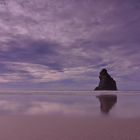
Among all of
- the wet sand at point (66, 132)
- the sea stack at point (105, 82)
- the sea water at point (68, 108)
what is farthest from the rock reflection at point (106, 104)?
the sea stack at point (105, 82)

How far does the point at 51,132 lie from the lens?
9.30 metres

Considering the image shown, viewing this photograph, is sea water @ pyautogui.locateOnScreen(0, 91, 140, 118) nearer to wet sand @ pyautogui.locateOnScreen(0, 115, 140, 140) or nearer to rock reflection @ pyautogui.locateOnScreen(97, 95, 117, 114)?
rock reflection @ pyautogui.locateOnScreen(97, 95, 117, 114)

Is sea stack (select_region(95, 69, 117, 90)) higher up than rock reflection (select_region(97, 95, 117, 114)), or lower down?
higher up

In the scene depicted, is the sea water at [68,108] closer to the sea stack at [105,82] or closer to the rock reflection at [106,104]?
the rock reflection at [106,104]

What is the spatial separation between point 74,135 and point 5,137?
2361 millimetres

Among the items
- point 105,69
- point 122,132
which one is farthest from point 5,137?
point 105,69

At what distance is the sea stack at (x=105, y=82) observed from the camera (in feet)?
316

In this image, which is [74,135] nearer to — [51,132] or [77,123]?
[51,132]

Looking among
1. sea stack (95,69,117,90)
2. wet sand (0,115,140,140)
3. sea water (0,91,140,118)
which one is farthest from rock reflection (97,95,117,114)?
sea stack (95,69,117,90)

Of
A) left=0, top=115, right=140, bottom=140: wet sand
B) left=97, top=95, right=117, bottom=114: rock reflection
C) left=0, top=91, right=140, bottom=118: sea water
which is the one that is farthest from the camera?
left=97, top=95, right=117, bottom=114: rock reflection

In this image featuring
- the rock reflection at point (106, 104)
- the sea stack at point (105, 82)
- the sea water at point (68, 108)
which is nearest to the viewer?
the sea water at point (68, 108)

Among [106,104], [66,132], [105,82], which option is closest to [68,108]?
[106,104]

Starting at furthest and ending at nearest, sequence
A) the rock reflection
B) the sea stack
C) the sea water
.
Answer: the sea stack
the rock reflection
the sea water

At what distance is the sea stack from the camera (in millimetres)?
96375
